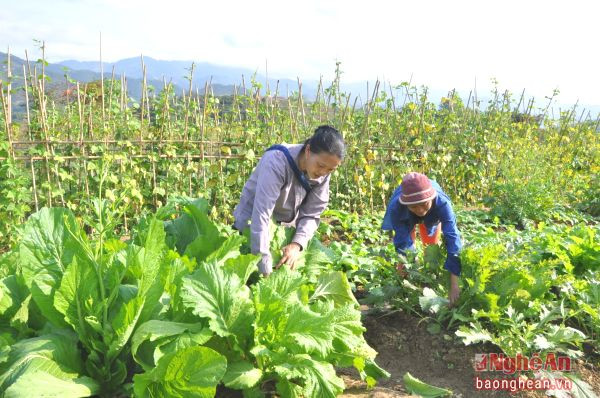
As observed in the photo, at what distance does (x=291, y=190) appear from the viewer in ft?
10.6

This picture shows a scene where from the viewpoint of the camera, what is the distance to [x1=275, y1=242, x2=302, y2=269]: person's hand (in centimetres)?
309

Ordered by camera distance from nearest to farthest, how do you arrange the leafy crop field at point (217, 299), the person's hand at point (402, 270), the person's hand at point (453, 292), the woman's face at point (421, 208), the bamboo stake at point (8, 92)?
the leafy crop field at point (217, 299) → the person's hand at point (453, 292) → the woman's face at point (421, 208) → the person's hand at point (402, 270) → the bamboo stake at point (8, 92)

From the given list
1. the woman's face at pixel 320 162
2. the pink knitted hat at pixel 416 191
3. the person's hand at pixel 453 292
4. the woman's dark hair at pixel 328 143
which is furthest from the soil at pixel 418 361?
the woman's dark hair at pixel 328 143

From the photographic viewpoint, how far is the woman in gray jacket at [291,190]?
286cm

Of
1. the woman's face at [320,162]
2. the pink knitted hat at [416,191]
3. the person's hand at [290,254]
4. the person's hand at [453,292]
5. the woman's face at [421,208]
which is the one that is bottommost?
the person's hand at [453,292]

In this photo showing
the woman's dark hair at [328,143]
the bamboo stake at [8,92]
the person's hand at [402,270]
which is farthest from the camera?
the bamboo stake at [8,92]

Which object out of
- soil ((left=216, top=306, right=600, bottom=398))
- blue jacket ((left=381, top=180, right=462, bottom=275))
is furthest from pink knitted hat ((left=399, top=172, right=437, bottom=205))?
soil ((left=216, top=306, right=600, bottom=398))

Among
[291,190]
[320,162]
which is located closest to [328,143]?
[320,162]

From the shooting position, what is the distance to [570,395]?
2816mm

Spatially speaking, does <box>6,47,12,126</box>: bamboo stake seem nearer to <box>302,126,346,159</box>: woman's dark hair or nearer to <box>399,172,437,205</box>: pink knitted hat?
<box>302,126,346,159</box>: woman's dark hair

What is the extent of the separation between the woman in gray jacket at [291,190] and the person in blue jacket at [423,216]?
0.63 metres

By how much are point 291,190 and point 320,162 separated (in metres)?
0.44

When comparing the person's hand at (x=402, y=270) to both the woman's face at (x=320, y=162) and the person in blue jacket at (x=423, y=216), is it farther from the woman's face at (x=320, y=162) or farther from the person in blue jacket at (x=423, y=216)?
the woman's face at (x=320, y=162)

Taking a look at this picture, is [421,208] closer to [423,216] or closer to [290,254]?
[423,216]
